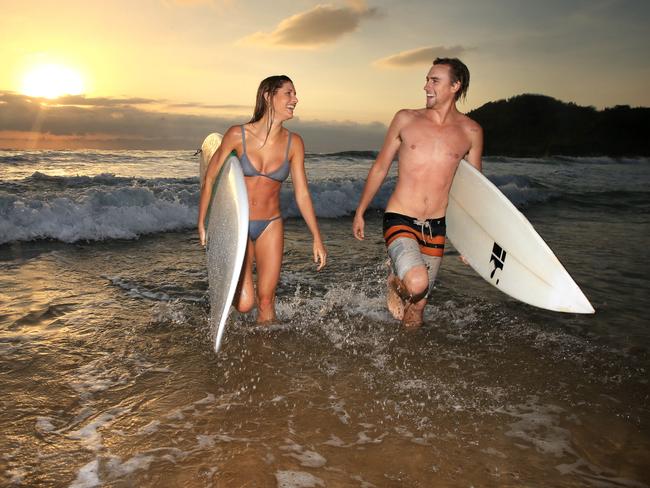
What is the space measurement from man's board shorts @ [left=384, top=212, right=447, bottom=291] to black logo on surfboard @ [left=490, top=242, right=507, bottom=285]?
2.07 feet

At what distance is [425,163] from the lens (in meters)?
4.66

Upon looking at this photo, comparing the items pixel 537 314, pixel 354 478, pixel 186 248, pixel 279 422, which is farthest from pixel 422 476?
pixel 186 248

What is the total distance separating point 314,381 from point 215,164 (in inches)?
78.7

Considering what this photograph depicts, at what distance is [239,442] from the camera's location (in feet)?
10.4

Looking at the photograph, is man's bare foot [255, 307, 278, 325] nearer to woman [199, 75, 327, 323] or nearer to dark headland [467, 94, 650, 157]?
woman [199, 75, 327, 323]

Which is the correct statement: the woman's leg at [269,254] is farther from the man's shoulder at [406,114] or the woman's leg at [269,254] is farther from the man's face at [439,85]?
the man's face at [439,85]

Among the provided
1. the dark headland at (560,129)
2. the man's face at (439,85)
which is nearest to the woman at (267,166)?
the man's face at (439,85)

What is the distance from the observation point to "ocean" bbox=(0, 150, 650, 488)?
9.83 ft

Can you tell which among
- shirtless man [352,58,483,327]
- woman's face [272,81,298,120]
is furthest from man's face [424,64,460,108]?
woman's face [272,81,298,120]

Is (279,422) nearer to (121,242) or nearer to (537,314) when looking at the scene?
(537,314)

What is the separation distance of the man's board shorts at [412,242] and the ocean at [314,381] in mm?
813

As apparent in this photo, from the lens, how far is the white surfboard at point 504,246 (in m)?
4.61

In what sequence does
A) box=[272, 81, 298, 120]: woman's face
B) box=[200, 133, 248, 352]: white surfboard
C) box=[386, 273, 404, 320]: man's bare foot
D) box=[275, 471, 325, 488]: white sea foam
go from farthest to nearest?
1. box=[386, 273, 404, 320]: man's bare foot
2. box=[272, 81, 298, 120]: woman's face
3. box=[200, 133, 248, 352]: white surfboard
4. box=[275, 471, 325, 488]: white sea foam

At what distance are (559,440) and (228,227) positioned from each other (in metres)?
2.73
